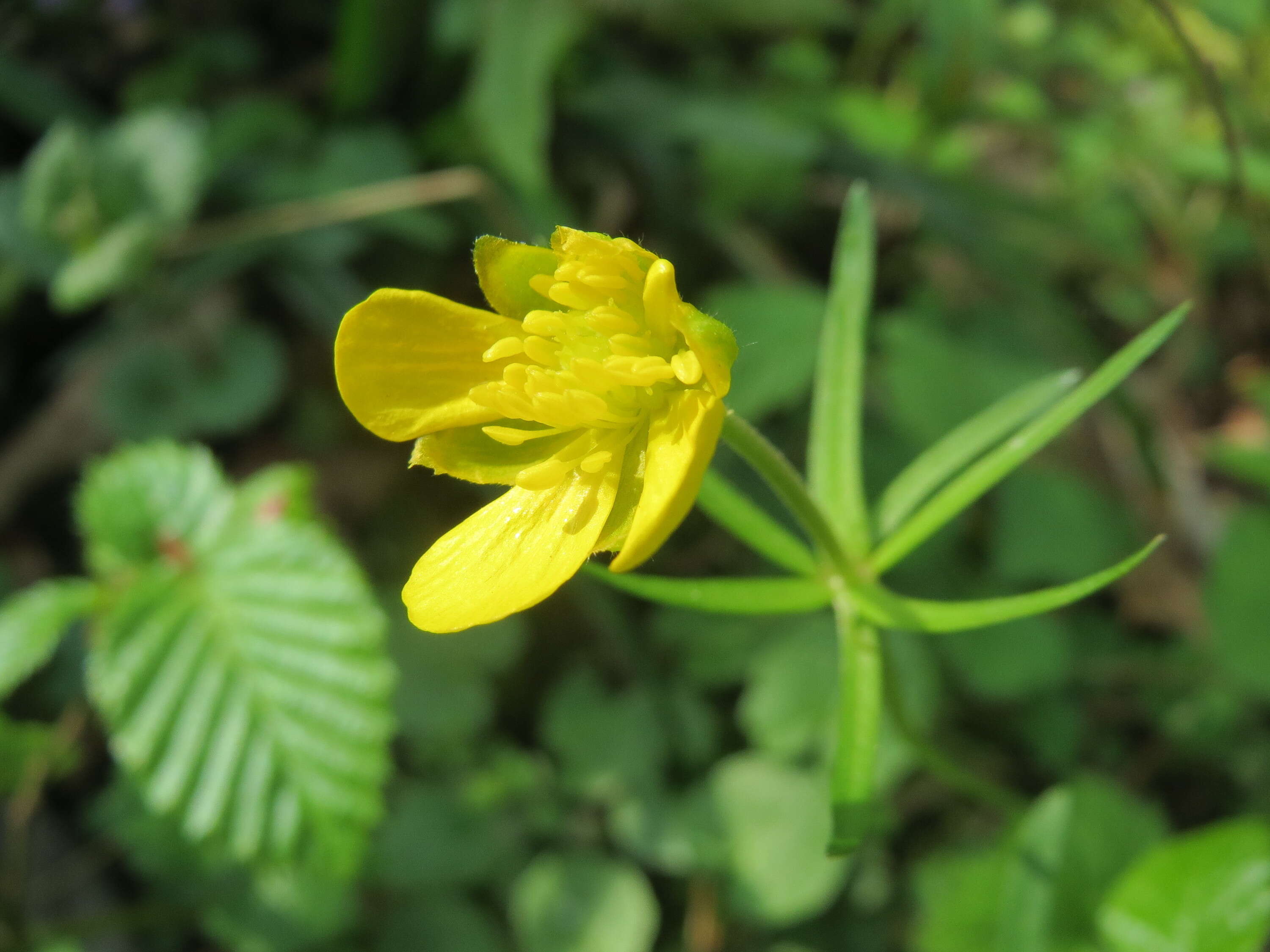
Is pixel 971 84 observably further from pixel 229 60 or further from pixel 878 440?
pixel 229 60

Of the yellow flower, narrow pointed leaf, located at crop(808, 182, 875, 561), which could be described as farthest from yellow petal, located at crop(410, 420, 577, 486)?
narrow pointed leaf, located at crop(808, 182, 875, 561)

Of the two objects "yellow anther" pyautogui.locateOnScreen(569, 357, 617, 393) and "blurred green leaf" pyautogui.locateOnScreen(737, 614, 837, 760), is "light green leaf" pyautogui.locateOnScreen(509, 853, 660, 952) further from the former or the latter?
"yellow anther" pyautogui.locateOnScreen(569, 357, 617, 393)

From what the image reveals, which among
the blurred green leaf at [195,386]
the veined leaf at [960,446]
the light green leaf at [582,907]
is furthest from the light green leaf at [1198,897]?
the blurred green leaf at [195,386]

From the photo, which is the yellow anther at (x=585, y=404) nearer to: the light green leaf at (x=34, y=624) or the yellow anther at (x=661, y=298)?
the yellow anther at (x=661, y=298)

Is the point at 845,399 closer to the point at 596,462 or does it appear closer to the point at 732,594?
the point at 732,594

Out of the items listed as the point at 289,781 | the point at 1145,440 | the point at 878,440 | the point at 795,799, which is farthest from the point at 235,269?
the point at 1145,440
